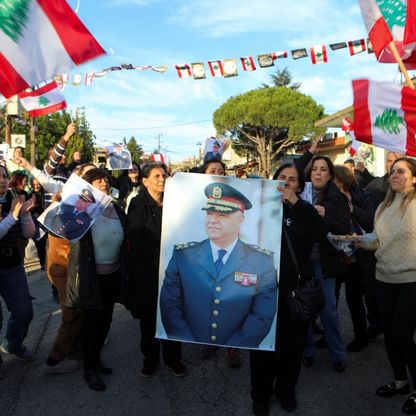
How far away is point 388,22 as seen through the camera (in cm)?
398

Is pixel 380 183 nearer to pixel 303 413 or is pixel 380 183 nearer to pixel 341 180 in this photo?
pixel 341 180

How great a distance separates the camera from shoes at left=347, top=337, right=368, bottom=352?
14.6ft

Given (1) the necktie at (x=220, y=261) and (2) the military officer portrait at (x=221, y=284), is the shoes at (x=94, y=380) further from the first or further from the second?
(1) the necktie at (x=220, y=261)

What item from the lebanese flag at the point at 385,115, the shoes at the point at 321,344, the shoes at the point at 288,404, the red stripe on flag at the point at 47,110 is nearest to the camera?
the shoes at the point at 288,404

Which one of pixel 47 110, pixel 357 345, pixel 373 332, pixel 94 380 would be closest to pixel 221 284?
pixel 94 380

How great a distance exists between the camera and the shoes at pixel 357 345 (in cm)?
446

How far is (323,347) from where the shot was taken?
4.58 m

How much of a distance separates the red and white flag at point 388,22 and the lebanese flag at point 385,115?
555 mm

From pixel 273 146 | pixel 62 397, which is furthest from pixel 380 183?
pixel 273 146

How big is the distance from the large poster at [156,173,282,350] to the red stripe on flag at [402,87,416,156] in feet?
4.05

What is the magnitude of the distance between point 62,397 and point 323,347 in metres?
2.61

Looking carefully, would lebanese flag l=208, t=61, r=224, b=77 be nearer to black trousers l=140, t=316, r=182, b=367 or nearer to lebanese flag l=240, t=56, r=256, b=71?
lebanese flag l=240, t=56, r=256, b=71

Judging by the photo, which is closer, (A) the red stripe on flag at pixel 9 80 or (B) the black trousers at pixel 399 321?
(A) the red stripe on flag at pixel 9 80

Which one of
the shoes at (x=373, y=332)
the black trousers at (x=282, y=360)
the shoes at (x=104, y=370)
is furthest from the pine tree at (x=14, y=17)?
the shoes at (x=373, y=332)
